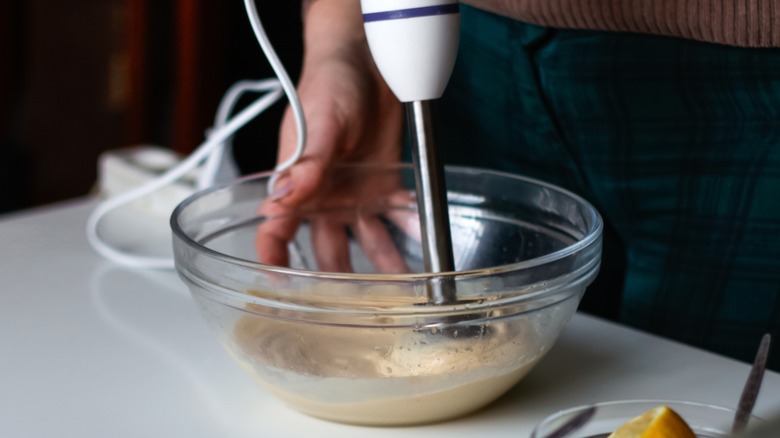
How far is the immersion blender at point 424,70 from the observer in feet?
1.20

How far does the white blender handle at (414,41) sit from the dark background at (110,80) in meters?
1.42

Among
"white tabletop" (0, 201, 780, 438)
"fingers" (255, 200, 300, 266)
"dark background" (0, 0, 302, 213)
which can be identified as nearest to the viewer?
"white tabletop" (0, 201, 780, 438)

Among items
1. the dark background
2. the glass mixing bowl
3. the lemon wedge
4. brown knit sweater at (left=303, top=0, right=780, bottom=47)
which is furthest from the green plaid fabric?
the dark background

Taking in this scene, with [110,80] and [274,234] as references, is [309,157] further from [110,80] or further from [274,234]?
[110,80]

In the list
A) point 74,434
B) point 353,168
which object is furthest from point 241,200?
point 74,434

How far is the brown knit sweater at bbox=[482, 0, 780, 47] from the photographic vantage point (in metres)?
0.50

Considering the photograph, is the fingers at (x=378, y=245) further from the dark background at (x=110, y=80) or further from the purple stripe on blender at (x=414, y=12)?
Result: the dark background at (x=110, y=80)

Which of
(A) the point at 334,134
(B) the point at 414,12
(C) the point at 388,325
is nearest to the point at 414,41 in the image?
(B) the point at 414,12

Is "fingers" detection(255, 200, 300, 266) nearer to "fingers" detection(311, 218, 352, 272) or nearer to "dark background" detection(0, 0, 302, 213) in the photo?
"fingers" detection(311, 218, 352, 272)

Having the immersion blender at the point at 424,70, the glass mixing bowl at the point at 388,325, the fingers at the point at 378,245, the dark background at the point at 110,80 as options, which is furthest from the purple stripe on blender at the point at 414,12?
the dark background at the point at 110,80

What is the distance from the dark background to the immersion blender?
1416 mm

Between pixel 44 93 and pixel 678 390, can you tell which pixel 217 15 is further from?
pixel 678 390

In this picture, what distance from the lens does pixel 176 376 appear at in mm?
478

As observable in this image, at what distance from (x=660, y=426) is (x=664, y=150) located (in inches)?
13.4
